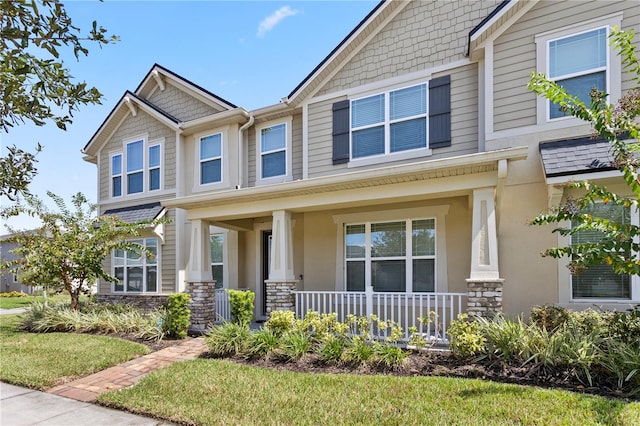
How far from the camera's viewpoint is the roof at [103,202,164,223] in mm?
11786

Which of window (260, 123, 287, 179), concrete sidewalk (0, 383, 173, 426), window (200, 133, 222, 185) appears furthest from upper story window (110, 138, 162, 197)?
concrete sidewalk (0, 383, 173, 426)

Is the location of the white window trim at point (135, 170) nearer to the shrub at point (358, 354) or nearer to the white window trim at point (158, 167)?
the white window trim at point (158, 167)

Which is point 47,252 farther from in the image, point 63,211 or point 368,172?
point 368,172

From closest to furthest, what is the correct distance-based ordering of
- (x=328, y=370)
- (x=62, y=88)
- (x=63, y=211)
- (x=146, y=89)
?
1. (x=62, y=88)
2. (x=328, y=370)
3. (x=63, y=211)
4. (x=146, y=89)

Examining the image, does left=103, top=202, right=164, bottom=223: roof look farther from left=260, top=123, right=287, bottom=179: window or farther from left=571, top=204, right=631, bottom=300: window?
left=571, top=204, right=631, bottom=300: window

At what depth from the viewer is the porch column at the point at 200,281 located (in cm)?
939

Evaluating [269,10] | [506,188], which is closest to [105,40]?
[269,10]

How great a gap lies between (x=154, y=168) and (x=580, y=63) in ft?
39.5

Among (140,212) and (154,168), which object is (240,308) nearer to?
(140,212)

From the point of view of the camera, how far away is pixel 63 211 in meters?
10.9

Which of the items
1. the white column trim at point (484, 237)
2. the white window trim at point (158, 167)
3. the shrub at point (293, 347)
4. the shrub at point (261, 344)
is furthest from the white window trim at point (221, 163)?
the white column trim at point (484, 237)

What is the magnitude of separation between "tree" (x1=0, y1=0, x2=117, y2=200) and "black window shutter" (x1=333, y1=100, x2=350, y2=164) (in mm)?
7144

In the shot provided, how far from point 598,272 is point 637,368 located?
260cm

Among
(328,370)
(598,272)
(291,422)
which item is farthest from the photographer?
(598,272)
